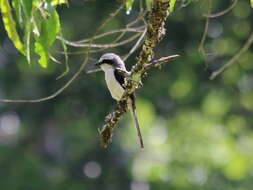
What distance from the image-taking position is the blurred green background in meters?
21.2

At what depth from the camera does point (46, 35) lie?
4.25 metres

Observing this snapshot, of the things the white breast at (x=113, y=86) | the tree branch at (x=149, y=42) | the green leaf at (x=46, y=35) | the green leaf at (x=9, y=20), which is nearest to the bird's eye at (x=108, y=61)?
the white breast at (x=113, y=86)

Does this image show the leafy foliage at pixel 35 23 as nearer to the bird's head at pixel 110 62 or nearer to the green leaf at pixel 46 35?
the green leaf at pixel 46 35

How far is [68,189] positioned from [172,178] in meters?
2.63

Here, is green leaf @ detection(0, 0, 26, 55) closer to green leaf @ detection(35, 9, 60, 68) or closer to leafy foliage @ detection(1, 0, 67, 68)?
leafy foliage @ detection(1, 0, 67, 68)

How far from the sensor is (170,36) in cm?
2212

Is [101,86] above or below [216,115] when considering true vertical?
above

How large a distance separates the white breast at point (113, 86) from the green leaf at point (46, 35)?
10.4ft

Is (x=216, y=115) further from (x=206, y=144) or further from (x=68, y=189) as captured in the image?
(x=68, y=189)

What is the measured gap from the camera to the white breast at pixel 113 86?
7594 millimetres

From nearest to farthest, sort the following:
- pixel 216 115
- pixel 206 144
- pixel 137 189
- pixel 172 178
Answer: pixel 172 178, pixel 137 189, pixel 206 144, pixel 216 115

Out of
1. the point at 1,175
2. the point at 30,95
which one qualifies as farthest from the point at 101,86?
the point at 1,175

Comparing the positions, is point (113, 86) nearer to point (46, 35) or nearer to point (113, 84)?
point (113, 84)

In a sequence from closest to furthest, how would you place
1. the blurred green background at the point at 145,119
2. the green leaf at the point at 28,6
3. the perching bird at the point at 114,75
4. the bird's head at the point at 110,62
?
1. the green leaf at the point at 28,6
2. the perching bird at the point at 114,75
3. the bird's head at the point at 110,62
4. the blurred green background at the point at 145,119
